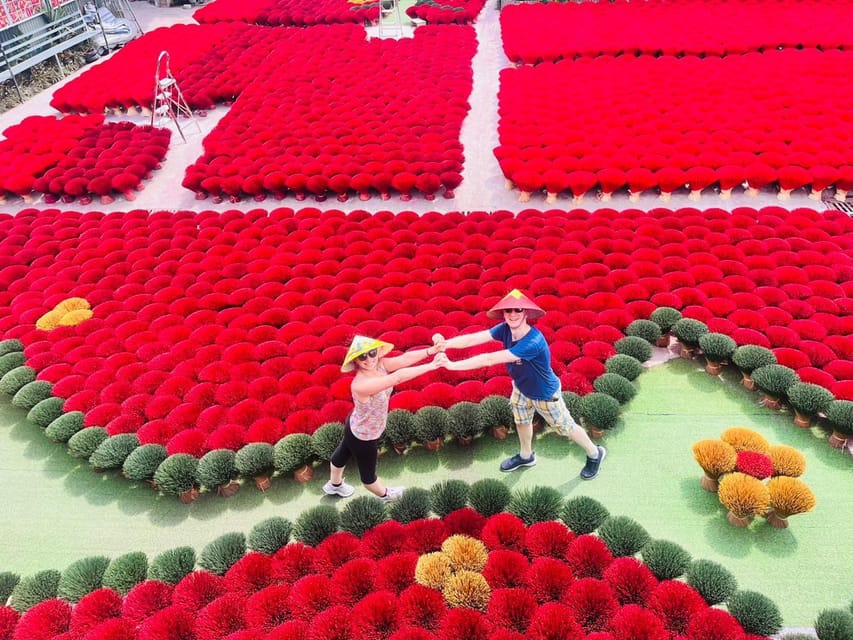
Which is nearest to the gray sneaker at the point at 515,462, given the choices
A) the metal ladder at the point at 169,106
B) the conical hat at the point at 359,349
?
the conical hat at the point at 359,349

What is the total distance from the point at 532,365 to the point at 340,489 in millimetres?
1918

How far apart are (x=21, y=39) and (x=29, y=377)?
1569 cm

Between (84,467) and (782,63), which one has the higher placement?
(782,63)

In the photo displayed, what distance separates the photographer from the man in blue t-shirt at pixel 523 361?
3414 mm

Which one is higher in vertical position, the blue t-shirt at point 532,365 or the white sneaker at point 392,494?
the blue t-shirt at point 532,365

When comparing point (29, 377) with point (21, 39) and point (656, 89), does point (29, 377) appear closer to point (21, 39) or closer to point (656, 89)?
point (656, 89)

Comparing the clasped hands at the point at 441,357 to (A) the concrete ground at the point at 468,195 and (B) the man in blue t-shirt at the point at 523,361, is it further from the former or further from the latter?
Answer: (A) the concrete ground at the point at 468,195

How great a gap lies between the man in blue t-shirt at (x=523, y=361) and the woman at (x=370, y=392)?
259mm

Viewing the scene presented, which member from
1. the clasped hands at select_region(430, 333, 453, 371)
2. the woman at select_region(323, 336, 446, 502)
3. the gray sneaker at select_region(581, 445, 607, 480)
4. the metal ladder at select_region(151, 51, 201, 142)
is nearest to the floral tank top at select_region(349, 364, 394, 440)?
the woman at select_region(323, 336, 446, 502)

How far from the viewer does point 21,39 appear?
15.9m

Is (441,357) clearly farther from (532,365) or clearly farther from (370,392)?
(532,365)

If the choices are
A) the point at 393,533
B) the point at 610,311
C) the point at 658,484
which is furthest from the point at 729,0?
the point at 393,533

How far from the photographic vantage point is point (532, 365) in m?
3.60

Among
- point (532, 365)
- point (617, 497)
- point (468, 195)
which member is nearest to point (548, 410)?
point (532, 365)
